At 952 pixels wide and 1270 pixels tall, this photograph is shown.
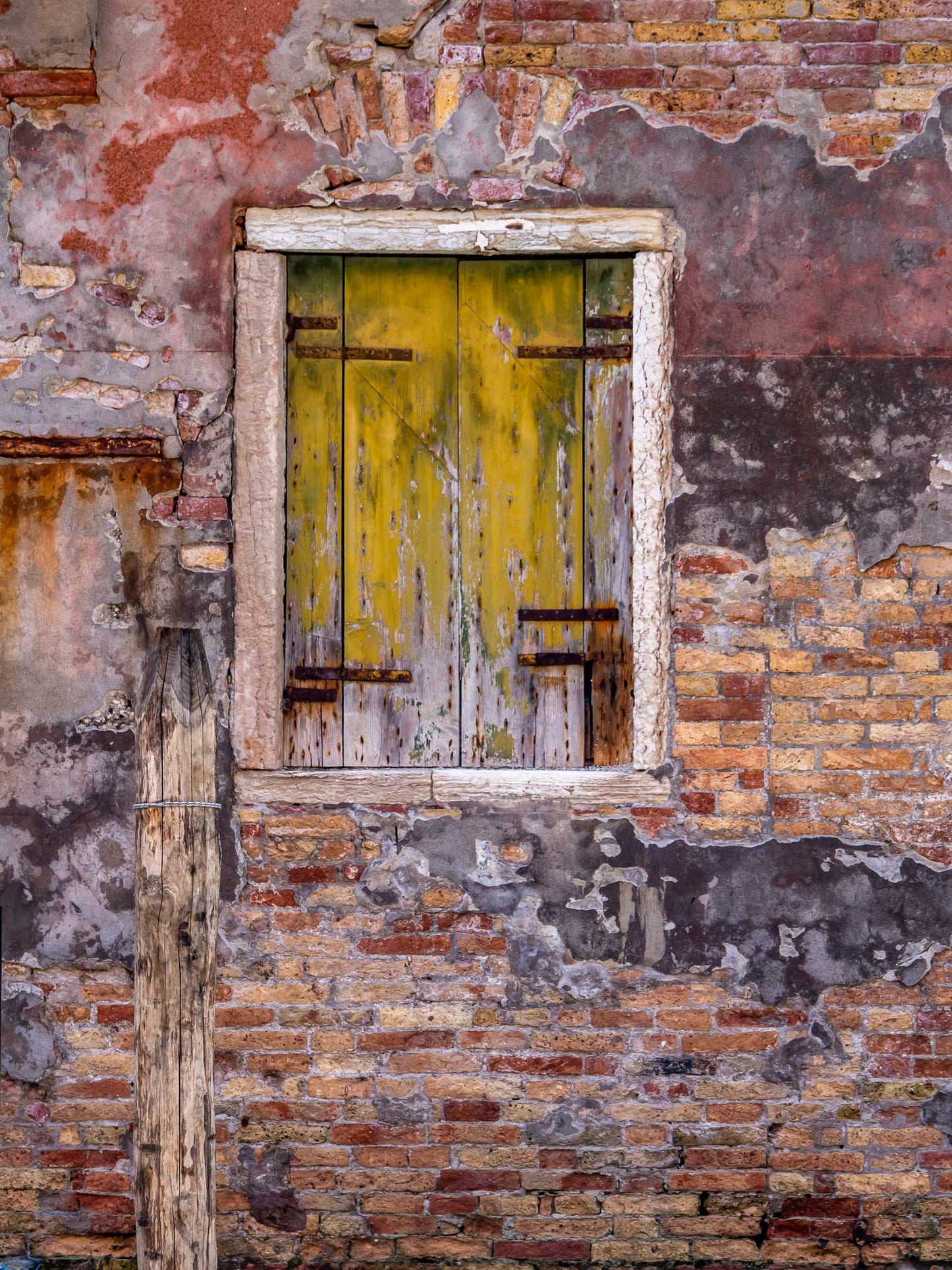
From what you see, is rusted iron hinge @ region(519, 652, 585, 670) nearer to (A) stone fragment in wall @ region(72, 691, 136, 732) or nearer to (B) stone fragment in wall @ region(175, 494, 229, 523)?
(B) stone fragment in wall @ region(175, 494, 229, 523)

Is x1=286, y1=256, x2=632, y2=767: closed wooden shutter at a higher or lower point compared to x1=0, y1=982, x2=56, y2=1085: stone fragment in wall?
higher

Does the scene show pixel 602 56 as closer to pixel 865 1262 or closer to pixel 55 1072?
pixel 55 1072

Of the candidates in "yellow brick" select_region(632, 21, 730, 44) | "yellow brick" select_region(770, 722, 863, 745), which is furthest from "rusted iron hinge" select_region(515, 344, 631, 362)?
"yellow brick" select_region(770, 722, 863, 745)

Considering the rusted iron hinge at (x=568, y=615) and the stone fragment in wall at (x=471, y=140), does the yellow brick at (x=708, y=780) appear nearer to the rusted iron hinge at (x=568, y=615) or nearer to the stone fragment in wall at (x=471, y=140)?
the rusted iron hinge at (x=568, y=615)

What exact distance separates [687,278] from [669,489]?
588 millimetres

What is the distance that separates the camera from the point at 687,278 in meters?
3.11

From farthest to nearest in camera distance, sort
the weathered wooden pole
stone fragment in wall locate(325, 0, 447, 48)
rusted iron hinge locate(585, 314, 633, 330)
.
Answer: rusted iron hinge locate(585, 314, 633, 330) → stone fragment in wall locate(325, 0, 447, 48) → the weathered wooden pole

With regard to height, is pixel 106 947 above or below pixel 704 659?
below

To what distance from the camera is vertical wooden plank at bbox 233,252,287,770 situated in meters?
3.12

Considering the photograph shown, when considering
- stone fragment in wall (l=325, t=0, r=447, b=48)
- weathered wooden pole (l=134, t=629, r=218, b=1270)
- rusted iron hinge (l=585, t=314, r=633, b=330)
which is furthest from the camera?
rusted iron hinge (l=585, t=314, r=633, b=330)

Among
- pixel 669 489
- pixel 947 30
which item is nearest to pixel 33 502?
pixel 669 489

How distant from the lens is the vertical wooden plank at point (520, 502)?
3.25 m

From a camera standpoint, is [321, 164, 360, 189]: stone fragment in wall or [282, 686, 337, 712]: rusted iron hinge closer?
[321, 164, 360, 189]: stone fragment in wall

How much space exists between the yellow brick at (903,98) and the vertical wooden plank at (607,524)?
2.82ft
